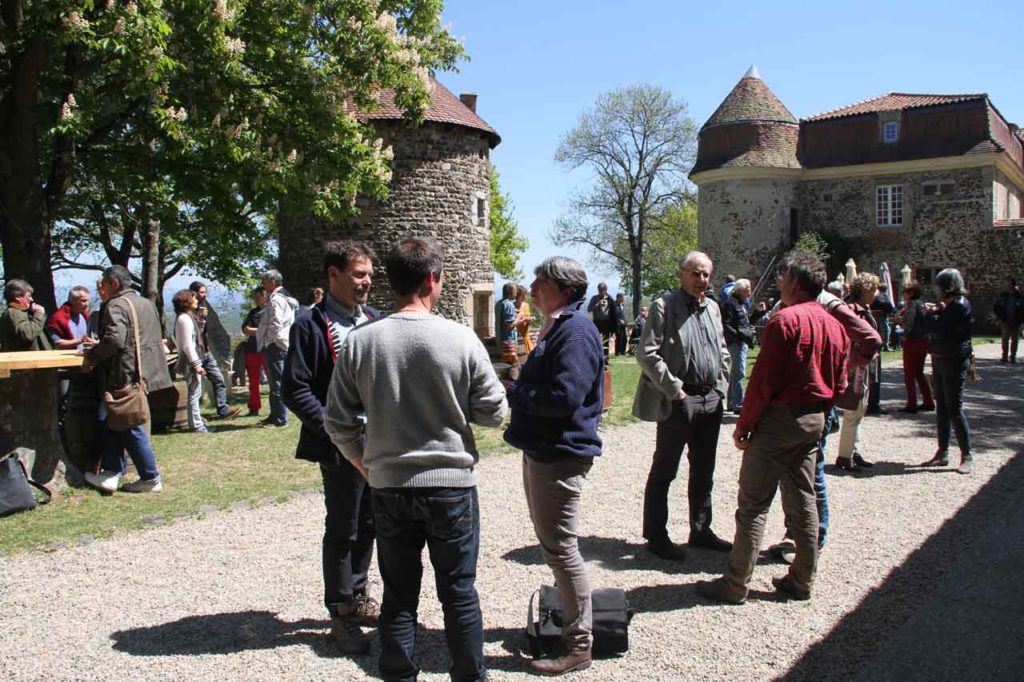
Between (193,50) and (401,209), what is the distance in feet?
38.9

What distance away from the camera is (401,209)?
22.6m

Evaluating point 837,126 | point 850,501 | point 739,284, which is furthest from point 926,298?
point 850,501

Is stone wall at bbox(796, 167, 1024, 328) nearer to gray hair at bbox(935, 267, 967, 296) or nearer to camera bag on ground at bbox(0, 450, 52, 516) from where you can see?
gray hair at bbox(935, 267, 967, 296)

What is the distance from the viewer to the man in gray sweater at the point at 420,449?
2.97 m

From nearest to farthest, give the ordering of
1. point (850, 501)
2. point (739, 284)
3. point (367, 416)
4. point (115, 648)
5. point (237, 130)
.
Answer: point (367, 416) < point (115, 648) < point (850, 501) < point (739, 284) < point (237, 130)

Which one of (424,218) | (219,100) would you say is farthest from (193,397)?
(424,218)

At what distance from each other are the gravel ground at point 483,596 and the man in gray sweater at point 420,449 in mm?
700

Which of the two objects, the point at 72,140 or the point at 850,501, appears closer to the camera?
the point at 850,501

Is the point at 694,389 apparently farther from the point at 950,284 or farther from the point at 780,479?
the point at 950,284

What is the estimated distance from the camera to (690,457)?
5.18m

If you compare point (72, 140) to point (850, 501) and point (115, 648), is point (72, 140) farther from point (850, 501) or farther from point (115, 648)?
point (850, 501)

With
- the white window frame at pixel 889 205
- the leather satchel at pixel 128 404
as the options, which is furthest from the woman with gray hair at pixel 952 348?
the white window frame at pixel 889 205

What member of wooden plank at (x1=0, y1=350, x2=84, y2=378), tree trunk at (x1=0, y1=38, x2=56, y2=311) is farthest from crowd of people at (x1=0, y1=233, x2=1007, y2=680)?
tree trunk at (x1=0, y1=38, x2=56, y2=311)

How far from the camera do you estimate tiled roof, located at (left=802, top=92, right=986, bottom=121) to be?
33.3 m
